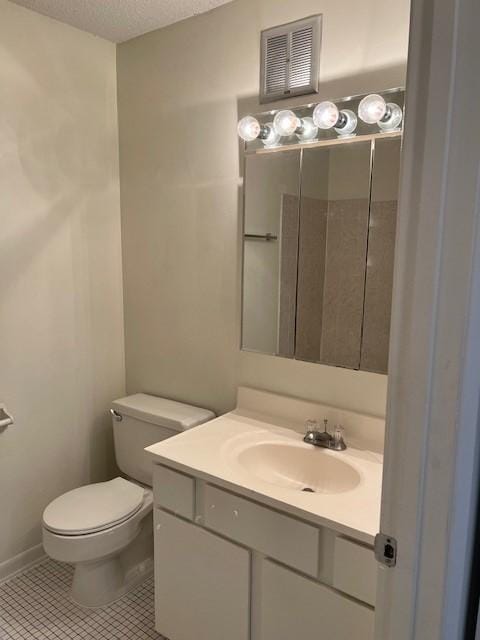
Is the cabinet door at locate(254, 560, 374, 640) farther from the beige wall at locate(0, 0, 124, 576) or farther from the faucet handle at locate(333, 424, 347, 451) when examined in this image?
the beige wall at locate(0, 0, 124, 576)

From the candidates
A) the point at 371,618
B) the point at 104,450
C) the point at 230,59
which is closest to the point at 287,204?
the point at 230,59

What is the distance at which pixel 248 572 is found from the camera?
1.51 m

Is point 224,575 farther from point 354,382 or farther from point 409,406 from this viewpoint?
point 409,406

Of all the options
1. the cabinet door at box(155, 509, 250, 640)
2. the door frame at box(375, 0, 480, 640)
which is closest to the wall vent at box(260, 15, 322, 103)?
the door frame at box(375, 0, 480, 640)

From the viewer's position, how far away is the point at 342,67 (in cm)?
169

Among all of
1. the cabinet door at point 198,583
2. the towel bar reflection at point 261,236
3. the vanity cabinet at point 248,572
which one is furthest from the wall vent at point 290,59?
the cabinet door at point 198,583

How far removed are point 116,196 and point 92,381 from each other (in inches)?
36.3

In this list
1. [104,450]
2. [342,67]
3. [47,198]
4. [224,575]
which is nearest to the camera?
[224,575]

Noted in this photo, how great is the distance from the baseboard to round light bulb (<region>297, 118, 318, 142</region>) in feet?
7.10

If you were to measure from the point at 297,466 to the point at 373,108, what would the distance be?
1245 mm

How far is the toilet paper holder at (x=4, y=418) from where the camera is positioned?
2041 mm

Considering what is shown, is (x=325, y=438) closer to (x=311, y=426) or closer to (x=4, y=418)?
(x=311, y=426)

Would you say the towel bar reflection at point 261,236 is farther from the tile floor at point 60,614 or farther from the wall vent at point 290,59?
the tile floor at point 60,614

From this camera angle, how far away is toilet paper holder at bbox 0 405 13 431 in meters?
2.04
